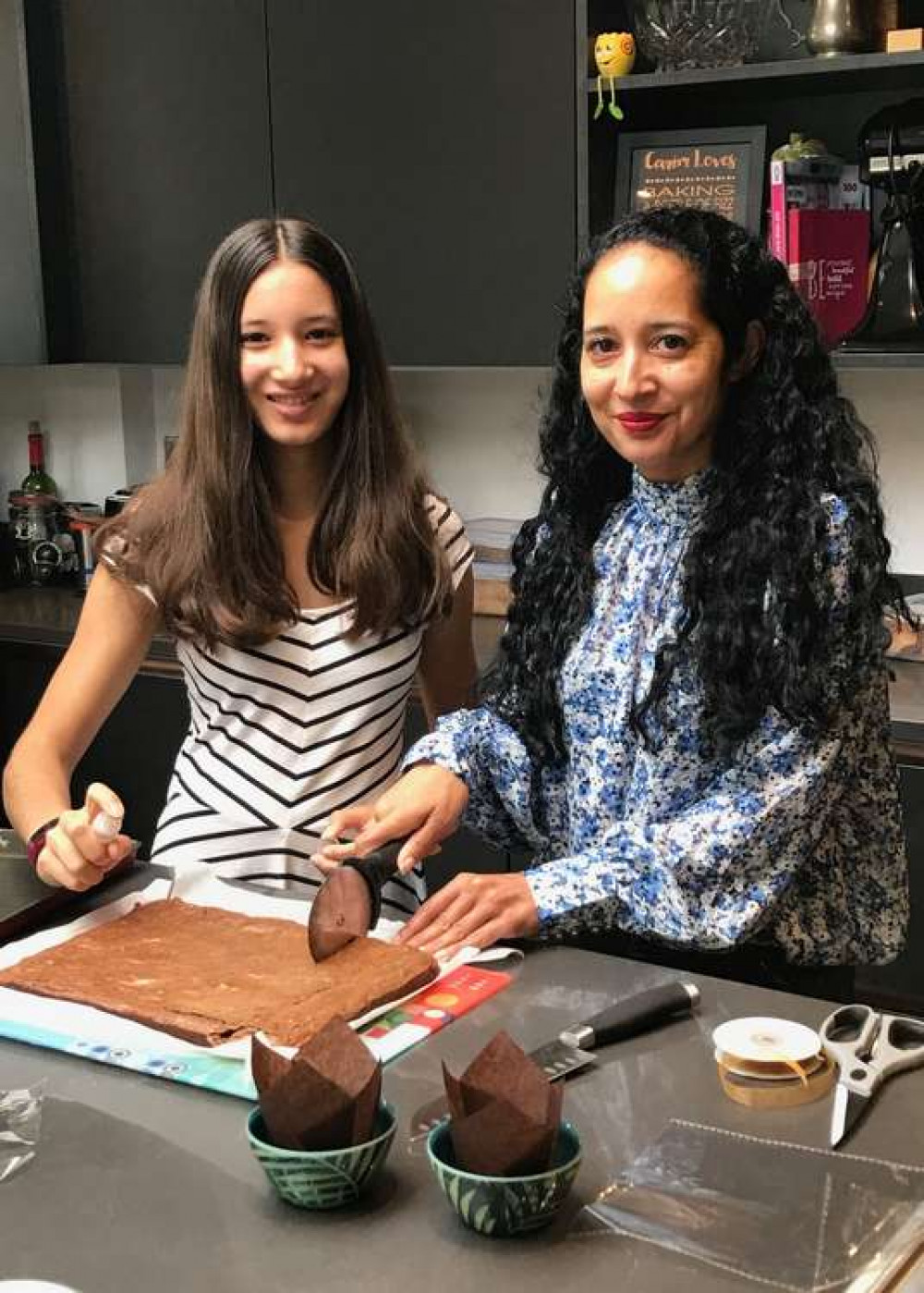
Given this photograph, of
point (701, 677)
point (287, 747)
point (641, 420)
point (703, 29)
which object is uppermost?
point (703, 29)

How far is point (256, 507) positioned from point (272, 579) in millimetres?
91

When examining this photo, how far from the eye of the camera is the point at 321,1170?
1006mm

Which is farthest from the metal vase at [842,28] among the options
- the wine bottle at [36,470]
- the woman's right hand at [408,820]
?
the wine bottle at [36,470]

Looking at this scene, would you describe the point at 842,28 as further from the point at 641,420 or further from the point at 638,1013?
the point at 638,1013

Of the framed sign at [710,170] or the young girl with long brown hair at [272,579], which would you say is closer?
the young girl with long brown hair at [272,579]

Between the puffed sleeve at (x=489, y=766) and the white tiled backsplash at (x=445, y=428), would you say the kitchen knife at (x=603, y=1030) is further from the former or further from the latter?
the white tiled backsplash at (x=445, y=428)

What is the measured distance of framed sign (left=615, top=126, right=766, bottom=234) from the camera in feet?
9.00

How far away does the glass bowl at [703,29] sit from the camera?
2.63m

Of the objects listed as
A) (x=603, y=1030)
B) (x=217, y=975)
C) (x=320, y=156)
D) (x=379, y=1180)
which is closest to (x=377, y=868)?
(x=217, y=975)

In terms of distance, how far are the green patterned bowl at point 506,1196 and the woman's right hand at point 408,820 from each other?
1.59 ft

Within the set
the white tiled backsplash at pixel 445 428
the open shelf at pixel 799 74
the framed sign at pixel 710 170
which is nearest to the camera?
the open shelf at pixel 799 74

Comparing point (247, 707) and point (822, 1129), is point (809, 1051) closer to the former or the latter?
point (822, 1129)

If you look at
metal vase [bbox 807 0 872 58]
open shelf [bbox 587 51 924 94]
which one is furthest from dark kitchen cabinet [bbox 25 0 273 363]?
metal vase [bbox 807 0 872 58]

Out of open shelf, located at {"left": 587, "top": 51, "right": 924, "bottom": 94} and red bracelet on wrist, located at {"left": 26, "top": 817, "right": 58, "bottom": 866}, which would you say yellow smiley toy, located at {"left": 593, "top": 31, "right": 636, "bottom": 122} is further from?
red bracelet on wrist, located at {"left": 26, "top": 817, "right": 58, "bottom": 866}
